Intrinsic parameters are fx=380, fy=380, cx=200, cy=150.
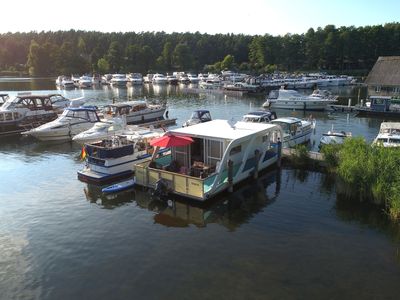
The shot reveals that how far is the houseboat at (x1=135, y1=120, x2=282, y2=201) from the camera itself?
68.7 ft

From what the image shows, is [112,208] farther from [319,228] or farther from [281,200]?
[319,228]

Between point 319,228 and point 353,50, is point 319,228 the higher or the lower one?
the lower one

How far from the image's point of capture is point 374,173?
2052 centimetres

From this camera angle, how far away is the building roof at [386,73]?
58812 mm

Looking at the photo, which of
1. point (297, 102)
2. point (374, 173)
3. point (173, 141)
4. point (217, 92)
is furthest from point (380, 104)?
point (217, 92)

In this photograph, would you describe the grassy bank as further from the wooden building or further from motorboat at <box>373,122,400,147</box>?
the wooden building

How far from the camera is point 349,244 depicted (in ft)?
54.4

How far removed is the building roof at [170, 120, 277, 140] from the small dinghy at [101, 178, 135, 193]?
4.26 m

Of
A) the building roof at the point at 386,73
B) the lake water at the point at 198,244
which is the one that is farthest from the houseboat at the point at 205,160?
the building roof at the point at 386,73

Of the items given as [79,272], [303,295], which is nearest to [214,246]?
[303,295]

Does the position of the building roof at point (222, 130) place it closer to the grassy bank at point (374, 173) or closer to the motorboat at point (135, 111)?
the grassy bank at point (374, 173)

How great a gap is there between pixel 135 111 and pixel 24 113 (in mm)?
12763

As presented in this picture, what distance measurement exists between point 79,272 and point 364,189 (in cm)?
1531

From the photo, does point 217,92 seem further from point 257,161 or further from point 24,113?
point 257,161
